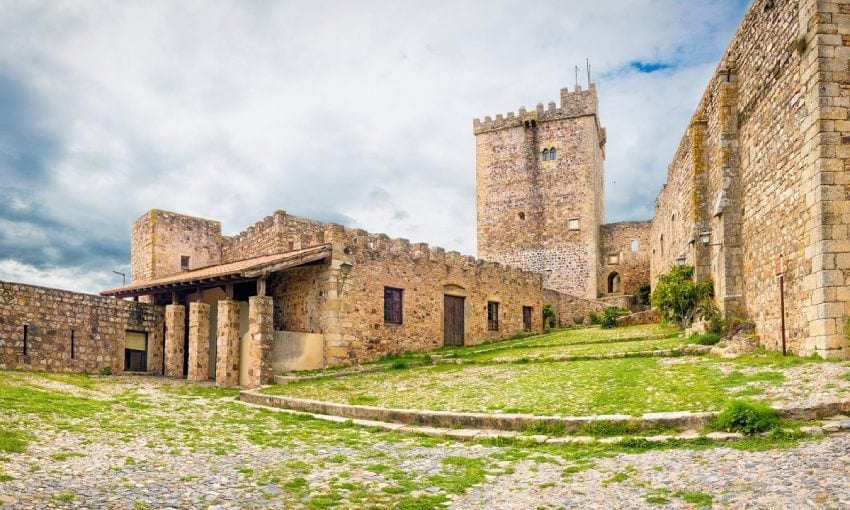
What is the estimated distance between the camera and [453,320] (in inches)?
964

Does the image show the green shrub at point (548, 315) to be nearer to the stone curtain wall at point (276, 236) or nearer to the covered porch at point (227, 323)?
the stone curtain wall at point (276, 236)

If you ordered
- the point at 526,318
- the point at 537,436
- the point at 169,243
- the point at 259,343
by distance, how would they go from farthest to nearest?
the point at 526,318 → the point at 169,243 → the point at 259,343 → the point at 537,436

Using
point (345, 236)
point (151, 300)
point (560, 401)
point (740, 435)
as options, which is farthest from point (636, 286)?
point (740, 435)

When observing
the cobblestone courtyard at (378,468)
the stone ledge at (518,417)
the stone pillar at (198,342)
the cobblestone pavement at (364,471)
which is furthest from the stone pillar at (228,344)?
the cobblestone pavement at (364,471)

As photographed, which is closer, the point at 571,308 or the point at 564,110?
the point at 571,308

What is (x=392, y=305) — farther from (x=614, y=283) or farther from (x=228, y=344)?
(x=614, y=283)

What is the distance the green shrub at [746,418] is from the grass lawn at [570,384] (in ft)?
2.25

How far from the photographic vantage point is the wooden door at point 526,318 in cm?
2922

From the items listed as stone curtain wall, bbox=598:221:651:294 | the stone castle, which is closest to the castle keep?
stone curtain wall, bbox=598:221:651:294

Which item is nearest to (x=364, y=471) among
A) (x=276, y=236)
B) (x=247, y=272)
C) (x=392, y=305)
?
(x=247, y=272)

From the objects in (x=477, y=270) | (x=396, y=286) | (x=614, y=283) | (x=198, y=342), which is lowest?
(x=198, y=342)

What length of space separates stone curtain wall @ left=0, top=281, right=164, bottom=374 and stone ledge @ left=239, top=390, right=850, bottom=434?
8.36m

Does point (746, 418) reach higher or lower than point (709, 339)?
lower

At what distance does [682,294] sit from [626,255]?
23.5 metres
